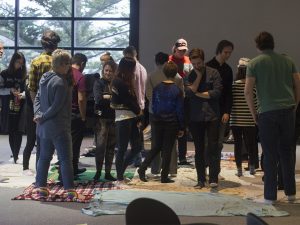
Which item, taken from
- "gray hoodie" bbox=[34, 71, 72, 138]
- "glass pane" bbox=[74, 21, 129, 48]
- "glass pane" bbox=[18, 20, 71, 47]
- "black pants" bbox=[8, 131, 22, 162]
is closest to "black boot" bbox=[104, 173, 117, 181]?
"gray hoodie" bbox=[34, 71, 72, 138]

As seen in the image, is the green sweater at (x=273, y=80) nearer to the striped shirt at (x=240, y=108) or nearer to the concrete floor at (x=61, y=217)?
the concrete floor at (x=61, y=217)

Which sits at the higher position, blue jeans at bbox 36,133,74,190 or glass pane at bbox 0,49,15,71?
glass pane at bbox 0,49,15,71

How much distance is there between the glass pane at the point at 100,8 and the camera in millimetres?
11227

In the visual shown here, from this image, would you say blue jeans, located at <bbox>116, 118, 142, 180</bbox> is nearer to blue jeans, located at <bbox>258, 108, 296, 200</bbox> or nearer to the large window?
blue jeans, located at <bbox>258, 108, 296, 200</bbox>

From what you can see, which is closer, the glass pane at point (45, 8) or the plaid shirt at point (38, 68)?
the plaid shirt at point (38, 68)

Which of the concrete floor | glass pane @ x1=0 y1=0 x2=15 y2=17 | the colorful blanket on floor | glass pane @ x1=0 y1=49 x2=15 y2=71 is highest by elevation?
glass pane @ x1=0 y1=0 x2=15 y2=17

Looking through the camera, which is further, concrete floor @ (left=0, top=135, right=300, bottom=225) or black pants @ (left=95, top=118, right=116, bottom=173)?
black pants @ (left=95, top=118, right=116, bottom=173)

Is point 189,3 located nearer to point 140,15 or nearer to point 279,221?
point 140,15

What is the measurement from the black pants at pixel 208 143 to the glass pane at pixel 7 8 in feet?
23.4

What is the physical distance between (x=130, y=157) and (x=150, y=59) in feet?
17.5

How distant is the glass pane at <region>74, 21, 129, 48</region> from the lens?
1127 cm

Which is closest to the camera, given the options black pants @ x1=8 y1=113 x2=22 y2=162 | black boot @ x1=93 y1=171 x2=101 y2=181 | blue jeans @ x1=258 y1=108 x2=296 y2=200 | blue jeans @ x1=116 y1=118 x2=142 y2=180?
blue jeans @ x1=258 y1=108 x2=296 y2=200

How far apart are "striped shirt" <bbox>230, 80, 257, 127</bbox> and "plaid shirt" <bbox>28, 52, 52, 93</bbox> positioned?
77.1 inches

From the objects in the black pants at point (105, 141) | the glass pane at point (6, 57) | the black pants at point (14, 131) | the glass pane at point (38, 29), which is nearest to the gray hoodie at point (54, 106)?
the black pants at point (105, 141)
